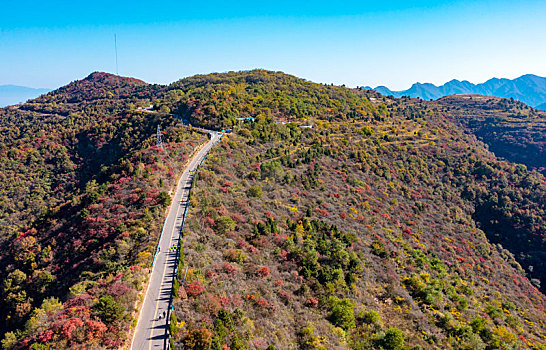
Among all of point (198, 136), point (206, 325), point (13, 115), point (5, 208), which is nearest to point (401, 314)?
point (206, 325)

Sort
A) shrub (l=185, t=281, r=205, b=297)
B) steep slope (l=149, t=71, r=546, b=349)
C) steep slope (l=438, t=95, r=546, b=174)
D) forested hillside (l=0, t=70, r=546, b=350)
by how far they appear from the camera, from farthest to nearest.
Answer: steep slope (l=438, t=95, r=546, b=174) → steep slope (l=149, t=71, r=546, b=349) → forested hillside (l=0, t=70, r=546, b=350) → shrub (l=185, t=281, r=205, b=297)

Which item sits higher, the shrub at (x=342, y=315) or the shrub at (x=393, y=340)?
the shrub at (x=342, y=315)

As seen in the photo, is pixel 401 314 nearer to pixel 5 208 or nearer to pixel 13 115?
pixel 5 208

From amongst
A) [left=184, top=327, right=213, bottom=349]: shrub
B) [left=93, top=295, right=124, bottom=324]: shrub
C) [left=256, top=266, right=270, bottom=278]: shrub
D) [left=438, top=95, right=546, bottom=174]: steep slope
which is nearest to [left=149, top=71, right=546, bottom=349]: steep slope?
[left=184, top=327, right=213, bottom=349]: shrub

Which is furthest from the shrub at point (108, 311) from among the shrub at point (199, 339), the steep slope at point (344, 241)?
the shrub at point (199, 339)

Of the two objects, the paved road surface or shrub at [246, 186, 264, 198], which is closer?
the paved road surface

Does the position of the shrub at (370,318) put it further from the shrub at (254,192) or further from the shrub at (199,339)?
the shrub at (254,192)

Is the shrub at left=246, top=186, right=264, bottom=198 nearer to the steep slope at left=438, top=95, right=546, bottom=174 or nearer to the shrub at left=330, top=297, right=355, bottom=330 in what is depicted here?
the shrub at left=330, top=297, right=355, bottom=330
